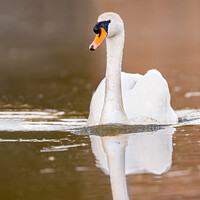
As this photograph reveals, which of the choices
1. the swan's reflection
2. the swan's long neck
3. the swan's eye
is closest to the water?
the swan's reflection

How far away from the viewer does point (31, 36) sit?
37.7 metres

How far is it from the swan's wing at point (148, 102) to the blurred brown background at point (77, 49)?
6.31ft

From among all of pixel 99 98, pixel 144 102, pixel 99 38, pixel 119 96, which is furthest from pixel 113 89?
pixel 99 38

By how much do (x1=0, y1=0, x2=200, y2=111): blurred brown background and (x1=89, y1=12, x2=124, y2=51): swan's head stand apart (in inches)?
116

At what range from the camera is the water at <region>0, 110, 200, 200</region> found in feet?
22.8

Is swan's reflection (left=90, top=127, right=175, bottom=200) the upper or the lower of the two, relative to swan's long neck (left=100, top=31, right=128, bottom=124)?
lower

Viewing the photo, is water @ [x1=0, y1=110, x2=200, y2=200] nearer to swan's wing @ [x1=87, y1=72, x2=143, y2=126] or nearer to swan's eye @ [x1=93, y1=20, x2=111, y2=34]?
swan's wing @ [x1=87, y1=72, x2=143, y2=126]

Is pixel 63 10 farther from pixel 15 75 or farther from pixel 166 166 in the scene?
pixel 166 166

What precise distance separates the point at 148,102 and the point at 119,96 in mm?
543

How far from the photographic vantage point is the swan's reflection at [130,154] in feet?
25.0

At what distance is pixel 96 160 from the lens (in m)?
8.34

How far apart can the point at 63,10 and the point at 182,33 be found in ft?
51.6

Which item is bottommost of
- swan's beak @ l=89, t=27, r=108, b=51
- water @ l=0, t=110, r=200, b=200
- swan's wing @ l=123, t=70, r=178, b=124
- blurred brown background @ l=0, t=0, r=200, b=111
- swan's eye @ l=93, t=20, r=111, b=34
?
water @ l=0, t=110, r=200, b=200

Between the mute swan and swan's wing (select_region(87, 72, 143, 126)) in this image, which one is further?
swan's wing (select_region(87, 72, 143, 126))
